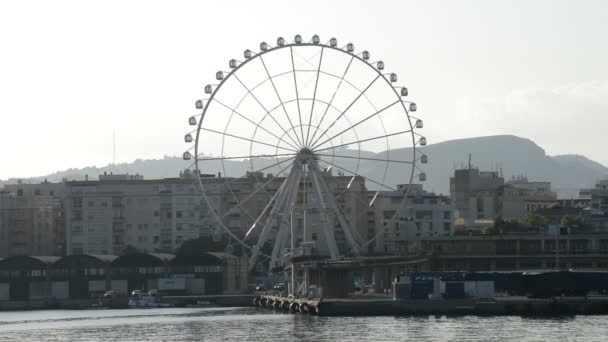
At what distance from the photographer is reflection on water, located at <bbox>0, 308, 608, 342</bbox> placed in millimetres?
114375

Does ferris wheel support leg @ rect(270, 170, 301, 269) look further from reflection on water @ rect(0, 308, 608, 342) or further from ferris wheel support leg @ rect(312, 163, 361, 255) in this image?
reflection on water @ rect(0, 308, 608, 342)

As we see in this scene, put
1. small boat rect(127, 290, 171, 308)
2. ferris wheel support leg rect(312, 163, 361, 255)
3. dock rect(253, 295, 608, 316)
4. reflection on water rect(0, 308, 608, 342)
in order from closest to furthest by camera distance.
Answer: reflection on water rect(0, 308, 608, 342)
dock rect(253, 295, 608, 316)
ferris wheel support leg rect(312, 163, 361, 255)
small boat rect(127, 290, 171, 308)

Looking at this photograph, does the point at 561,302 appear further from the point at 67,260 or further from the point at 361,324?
the point at 67,260

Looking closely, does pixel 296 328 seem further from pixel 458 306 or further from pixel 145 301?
pixel 145 301

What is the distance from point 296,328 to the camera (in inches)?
4956

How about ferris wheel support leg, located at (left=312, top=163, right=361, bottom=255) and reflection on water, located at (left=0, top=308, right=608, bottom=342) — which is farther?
ferris wheel support leg, located at (left=312, top=163, right=361, bottom=255)

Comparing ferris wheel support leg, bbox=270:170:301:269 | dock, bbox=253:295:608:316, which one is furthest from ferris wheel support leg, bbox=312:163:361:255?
dock, bbox=253:295:608:316

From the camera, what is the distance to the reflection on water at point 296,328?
375 feet

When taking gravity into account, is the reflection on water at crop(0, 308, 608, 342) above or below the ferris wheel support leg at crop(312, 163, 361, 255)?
below

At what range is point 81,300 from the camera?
629 ft

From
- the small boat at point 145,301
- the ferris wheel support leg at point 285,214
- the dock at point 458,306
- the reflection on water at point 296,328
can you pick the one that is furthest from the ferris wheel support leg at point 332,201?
the small boat at point 145,301

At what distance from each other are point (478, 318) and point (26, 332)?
33.8 meters

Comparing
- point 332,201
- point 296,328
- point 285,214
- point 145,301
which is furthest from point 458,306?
point 145,301

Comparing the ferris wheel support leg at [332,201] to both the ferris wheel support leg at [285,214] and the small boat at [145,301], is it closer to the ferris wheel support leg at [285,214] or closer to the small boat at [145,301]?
the ferris wheel support leg at [285,214]
